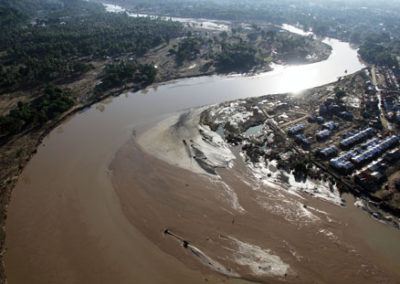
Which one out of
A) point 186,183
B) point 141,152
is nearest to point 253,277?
point 186,183

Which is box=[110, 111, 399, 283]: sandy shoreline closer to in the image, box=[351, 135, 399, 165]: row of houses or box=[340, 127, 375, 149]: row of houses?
box=[351, 135, 399, 165]: row of houses

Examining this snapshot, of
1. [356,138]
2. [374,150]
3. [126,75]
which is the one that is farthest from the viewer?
[126,75]

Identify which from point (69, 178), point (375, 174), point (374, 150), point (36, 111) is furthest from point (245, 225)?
point (36, 111)

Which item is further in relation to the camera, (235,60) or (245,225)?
(235,60)

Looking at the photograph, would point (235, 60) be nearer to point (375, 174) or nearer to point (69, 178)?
point (375, 174)

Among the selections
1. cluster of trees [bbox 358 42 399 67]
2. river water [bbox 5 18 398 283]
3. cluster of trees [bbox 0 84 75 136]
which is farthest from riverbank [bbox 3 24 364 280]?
cluster of trees [bbox 358 42 399 67]

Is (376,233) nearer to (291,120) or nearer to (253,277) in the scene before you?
(253,277)
